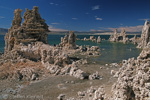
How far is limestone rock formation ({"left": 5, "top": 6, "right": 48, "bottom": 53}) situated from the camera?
88.8ft

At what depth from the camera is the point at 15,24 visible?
103ft

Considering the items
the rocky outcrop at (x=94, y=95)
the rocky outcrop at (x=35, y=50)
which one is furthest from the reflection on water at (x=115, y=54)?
the rocky outcrop at (x=94, y=95)

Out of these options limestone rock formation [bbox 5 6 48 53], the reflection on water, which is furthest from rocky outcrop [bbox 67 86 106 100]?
limestone rock formation [bbox 5 6 48 53]

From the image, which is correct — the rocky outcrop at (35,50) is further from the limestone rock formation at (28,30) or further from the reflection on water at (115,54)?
the reflection on water at (115,54)

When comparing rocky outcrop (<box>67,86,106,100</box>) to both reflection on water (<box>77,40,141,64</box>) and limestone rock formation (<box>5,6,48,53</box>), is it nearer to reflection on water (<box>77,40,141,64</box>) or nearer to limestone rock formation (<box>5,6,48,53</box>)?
reflection on water (<box>77,40,141,64</box>)

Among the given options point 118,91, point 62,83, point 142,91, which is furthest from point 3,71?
point 142,91

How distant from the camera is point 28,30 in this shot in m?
27.9

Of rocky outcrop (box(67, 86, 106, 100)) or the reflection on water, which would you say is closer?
rocky outcrop (box(67, 86, 106, 100))

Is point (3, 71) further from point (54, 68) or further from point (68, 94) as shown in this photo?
point (68, 94)

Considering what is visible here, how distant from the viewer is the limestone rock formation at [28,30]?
2708 cm

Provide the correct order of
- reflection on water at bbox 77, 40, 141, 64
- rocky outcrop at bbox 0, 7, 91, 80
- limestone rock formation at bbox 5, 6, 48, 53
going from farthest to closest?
reflection on water at bbox 77, 40, 141, 64 → limestone rock formation at bbox 5, 6, 48, 53 → rocky outcrop at bbox 0, 7, 91, 80

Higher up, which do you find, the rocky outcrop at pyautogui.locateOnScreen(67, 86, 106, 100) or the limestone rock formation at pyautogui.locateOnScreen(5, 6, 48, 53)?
the limestone rock formation at pyautogui.locateOnScreen(5, 6, 48, 53)

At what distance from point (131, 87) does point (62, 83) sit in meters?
8.78

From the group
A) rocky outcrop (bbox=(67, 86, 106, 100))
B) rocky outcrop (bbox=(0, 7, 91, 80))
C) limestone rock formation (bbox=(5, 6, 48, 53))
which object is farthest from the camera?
limestone rock formation (bbox=(5, 6, 48, 53))
